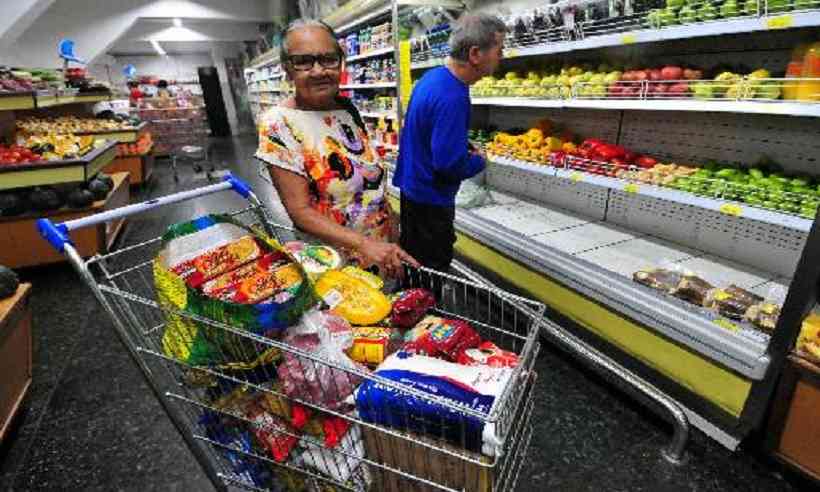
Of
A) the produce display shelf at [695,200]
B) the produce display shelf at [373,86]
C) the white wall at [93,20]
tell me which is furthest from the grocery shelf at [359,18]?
the white wall at [93,20]

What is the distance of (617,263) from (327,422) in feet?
6.57

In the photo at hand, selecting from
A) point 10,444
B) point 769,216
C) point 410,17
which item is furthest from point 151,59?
point 769,216

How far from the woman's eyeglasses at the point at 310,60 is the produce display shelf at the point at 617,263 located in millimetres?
1567

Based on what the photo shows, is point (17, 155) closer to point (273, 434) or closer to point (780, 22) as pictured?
point (273, 434)

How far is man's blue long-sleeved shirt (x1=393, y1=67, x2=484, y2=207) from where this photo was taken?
207 cm

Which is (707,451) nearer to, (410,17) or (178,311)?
(178,311)

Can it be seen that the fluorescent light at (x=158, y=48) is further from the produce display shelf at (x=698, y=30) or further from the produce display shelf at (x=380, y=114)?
the produce display shelf at (x=698, y=30)

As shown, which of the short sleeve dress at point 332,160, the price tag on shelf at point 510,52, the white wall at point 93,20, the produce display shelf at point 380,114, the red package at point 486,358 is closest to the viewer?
the red package at point 486,358

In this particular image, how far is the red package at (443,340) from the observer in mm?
926

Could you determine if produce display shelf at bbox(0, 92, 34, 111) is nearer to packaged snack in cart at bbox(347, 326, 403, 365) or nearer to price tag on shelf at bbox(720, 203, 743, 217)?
packaged snack in cart at bbox(347, 326, 403, 365)

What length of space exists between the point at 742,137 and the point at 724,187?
61cm

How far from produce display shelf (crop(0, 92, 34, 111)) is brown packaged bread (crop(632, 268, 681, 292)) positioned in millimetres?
4612

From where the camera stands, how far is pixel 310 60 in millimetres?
1343

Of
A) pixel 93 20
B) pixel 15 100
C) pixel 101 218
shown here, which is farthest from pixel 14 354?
pixel 93 20
